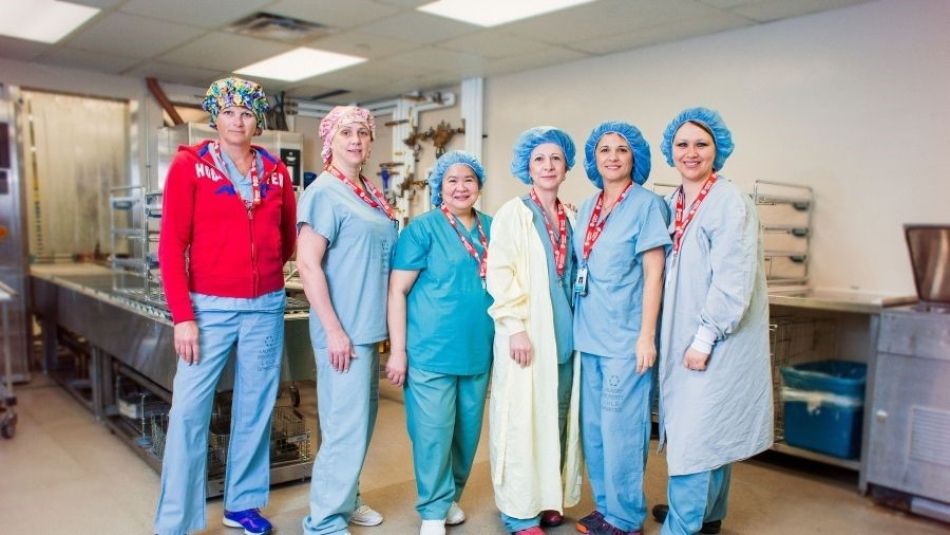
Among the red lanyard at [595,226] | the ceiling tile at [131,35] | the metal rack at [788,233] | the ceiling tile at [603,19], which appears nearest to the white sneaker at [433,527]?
the red lanyard at [595,226]

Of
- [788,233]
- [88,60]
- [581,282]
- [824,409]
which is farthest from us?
[88,60]

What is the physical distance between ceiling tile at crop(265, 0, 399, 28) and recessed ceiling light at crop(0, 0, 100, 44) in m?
1.15

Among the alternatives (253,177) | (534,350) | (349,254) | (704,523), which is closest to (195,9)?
(253,177)

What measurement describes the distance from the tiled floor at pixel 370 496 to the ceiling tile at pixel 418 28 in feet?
8.02

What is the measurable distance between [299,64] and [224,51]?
0.63 m

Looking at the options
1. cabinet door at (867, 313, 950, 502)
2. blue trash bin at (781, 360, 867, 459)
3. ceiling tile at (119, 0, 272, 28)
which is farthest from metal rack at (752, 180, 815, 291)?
ceiling tile at (119, 0, 272, 28)

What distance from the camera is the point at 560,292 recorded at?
2.39 m

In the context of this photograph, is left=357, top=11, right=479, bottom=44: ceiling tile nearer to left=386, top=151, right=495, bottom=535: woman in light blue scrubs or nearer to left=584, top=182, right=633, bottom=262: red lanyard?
left=386, top=151, right=495, bottom=535: woman in light blue scrubs

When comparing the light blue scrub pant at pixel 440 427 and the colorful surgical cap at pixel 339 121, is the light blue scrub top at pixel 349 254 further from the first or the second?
the light blue scrub pant at pixel 440 427

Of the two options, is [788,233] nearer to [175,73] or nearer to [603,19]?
[603,19]

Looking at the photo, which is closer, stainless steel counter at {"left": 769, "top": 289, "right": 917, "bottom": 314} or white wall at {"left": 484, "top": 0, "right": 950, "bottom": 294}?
stainless steel counter at {"left": 769, "top": 289, "right": 917, "bottom": 314}

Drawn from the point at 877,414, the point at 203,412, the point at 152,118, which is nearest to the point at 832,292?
the point at 877,414

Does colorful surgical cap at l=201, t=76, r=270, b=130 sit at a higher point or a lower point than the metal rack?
higher

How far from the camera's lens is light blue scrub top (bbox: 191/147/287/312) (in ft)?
7.57
